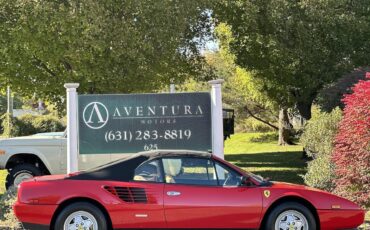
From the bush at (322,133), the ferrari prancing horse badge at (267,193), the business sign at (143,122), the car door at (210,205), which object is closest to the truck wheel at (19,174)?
the business sign at (143,122)

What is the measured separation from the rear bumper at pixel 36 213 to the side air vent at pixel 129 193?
0.81 meters

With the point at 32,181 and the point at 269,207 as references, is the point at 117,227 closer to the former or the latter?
the point at 32,181

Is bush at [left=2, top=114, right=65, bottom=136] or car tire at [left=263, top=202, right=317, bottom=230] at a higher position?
bush at [left=2, top=114, right=65, bottom=136]

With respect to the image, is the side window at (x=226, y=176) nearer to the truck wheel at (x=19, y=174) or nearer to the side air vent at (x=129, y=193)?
the side air vent at (x=129, y=193)

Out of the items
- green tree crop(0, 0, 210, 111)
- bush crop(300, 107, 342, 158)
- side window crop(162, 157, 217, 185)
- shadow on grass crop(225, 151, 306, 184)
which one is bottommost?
shadow on grass crop(225, 151, 306, 184)

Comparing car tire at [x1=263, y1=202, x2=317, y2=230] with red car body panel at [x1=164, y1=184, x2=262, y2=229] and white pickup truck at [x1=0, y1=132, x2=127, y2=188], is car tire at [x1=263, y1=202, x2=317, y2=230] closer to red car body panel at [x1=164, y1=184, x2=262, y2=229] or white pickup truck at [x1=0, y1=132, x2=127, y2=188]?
red car body panel at [x1=164, y1=184, x2=262, y2=229]

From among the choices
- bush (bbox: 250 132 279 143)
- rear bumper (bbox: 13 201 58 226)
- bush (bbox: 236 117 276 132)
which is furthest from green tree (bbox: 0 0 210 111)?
bush (bbox: 236 117 276 132)

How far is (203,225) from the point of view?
738 centimetres

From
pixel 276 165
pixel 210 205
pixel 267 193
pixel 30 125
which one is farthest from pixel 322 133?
pixel 30 125

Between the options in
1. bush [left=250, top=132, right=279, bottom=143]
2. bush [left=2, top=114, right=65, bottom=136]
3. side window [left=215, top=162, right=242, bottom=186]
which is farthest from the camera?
bush [left=250, top=132, right=279, bottom=143]

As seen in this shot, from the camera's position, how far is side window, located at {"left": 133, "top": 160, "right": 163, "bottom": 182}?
7496 millimetres

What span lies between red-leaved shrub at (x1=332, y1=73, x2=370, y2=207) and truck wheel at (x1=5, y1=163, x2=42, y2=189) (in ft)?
21.3

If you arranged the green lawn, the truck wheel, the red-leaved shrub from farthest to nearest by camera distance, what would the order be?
1. the green lawn
2. the truck wheel
3. the red-leaved shrub

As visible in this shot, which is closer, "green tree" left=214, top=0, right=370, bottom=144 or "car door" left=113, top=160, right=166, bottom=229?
"car door" left=113, top=160, right=166, bottom=229
